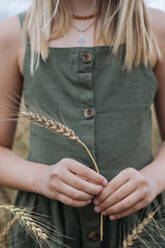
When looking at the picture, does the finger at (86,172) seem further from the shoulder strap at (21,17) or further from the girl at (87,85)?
the shoulder strap at (21,17)

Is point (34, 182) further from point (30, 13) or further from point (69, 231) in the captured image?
point (30, 13)

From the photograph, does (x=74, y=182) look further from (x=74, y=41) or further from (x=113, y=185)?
(x=74, y=41)

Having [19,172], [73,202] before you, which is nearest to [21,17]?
[19,172]

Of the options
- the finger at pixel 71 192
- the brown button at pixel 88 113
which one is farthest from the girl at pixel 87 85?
the finger at pixel 71 192

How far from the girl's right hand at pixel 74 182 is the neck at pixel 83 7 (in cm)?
45

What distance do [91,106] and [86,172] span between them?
9.5 inches

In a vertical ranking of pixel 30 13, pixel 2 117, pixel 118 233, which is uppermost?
pixel 30 13

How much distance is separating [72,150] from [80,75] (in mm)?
205

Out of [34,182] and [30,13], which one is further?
[30,13]

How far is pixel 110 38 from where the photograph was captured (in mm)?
867

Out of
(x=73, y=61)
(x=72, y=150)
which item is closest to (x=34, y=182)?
(x=72, y=150)

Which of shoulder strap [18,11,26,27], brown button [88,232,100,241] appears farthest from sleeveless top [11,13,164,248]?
shoulder strap [18,11,26,27]

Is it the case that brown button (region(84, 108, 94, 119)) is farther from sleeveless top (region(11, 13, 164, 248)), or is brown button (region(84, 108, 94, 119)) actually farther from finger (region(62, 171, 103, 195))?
finger (region(62, 171, 103, 195))

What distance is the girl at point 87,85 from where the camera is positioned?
0.84 metres
